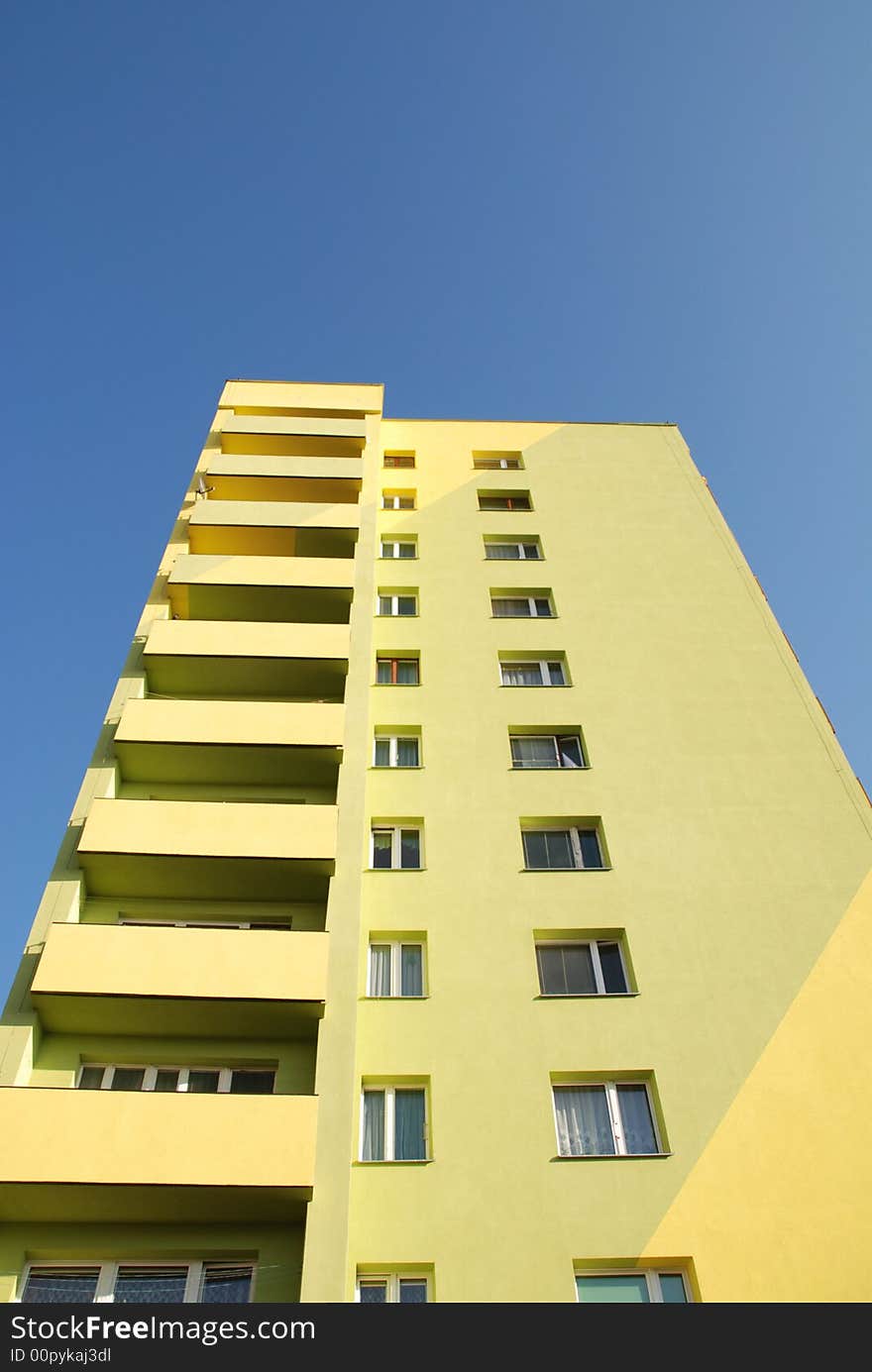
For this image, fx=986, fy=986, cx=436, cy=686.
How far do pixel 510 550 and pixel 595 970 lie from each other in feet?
39.0

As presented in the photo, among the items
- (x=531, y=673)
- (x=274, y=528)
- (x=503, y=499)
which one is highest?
(x=503, y=499)

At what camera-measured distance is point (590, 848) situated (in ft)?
55.0

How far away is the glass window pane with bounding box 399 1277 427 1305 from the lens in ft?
36.7

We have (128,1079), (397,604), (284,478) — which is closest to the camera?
(128,1079)

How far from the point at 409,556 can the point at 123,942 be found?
41.0 feet

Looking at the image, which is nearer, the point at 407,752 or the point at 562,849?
the point at 562,849

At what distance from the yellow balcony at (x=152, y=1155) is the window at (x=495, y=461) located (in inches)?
756

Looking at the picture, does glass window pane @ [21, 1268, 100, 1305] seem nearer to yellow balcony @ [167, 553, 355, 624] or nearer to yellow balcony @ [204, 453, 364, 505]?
yellow balcony @ [167, 553, 355, 624]

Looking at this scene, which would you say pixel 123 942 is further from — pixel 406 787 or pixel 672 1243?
pixel 672 1243

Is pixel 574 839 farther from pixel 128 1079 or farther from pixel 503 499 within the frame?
pixel 503 499

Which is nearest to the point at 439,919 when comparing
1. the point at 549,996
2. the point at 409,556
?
the point at 549,996

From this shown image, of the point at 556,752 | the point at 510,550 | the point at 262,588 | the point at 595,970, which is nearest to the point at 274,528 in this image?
the point at 262,588

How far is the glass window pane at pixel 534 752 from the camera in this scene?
730 inches

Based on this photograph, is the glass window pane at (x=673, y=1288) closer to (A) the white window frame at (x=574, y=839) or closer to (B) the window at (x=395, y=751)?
(A) the white window frame at (x=574, y=839)
